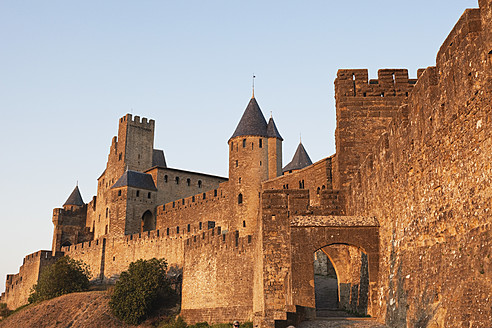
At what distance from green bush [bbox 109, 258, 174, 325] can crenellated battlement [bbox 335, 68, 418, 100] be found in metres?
17.4

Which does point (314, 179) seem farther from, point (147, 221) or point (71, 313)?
point (147, 221)

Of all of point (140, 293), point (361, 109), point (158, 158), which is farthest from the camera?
point (158, 158)

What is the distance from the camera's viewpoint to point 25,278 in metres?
53.0

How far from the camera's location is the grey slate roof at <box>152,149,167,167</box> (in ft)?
199

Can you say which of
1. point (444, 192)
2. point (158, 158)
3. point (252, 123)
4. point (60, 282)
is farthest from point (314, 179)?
point (158, 158)

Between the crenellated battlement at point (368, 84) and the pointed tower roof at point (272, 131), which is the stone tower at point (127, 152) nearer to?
the pointed tower roof at point (272, 131)

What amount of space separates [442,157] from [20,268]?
174ft

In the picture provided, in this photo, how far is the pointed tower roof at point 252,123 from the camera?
4059 centimetres

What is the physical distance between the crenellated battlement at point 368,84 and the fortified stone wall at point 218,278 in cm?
939

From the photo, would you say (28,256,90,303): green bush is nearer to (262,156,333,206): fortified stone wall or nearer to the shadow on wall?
(262,156,333,206): fortified stone wall

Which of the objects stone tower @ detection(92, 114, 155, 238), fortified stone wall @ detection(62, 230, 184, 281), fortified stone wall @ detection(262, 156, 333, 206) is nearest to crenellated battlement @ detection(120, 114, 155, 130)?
stone tower @ detection(92, 114, 155, 238)

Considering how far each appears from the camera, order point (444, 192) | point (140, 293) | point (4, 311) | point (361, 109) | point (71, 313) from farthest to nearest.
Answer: point (4, 311) → point (71, 313) → point (140, 293) → point (361, 109) → point (444, 192)

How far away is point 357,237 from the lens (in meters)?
14.6

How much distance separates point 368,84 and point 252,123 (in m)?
22.6
